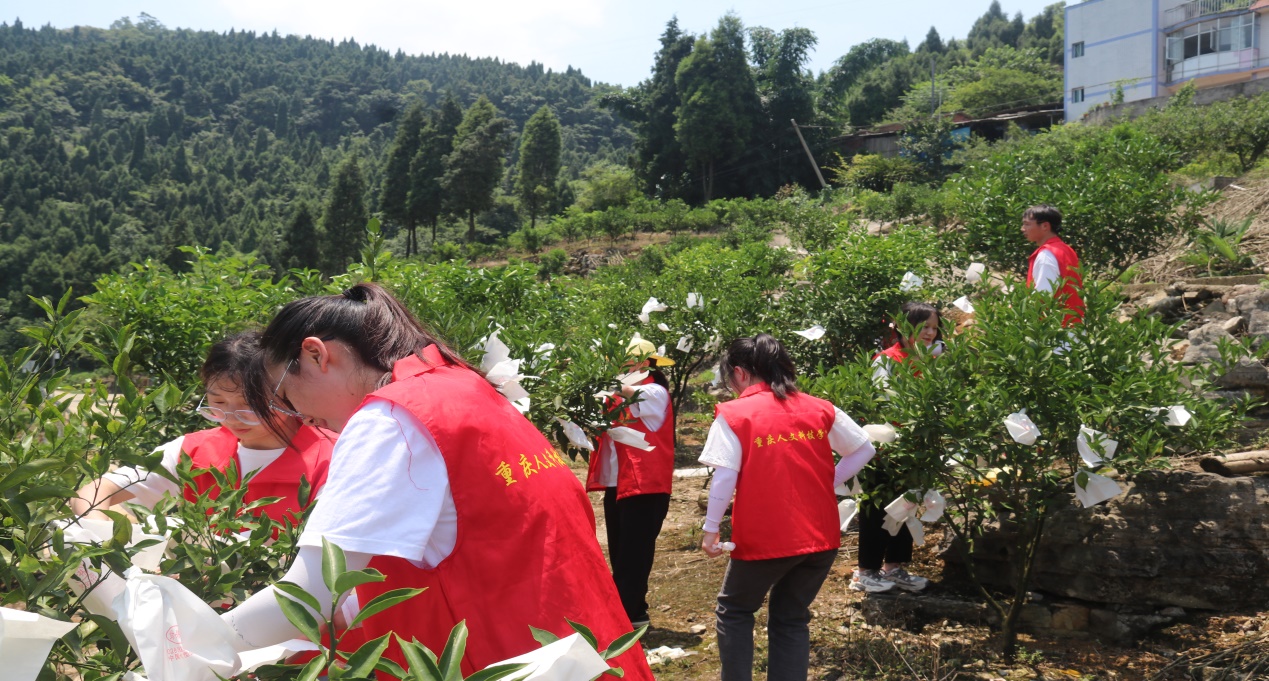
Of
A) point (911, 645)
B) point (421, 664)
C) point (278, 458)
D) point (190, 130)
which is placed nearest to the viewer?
point (421, 664)

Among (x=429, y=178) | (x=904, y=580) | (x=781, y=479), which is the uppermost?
(x=429, y=178)

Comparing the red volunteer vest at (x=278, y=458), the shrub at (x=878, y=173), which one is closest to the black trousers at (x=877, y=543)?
the red volunteer vest at (x=278, y=458)

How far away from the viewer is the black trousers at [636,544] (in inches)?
183

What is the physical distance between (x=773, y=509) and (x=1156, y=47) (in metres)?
32.9

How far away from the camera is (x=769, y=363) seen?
3.65m

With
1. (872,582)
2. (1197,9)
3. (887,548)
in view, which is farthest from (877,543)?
(1197,9)

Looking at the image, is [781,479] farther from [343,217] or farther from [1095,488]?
[343,217]

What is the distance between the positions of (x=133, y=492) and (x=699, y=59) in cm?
3368

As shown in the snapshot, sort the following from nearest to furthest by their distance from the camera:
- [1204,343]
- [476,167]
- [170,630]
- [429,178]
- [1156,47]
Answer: [170,630] → [1204,343] → [1156,47] → [476,167] → [429,178]

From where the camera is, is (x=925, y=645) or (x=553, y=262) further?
(x=553, y=262)

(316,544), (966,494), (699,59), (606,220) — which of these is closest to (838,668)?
(966,494)

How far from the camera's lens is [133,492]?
2.36m

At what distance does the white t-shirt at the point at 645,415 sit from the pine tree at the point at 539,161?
3278 cm

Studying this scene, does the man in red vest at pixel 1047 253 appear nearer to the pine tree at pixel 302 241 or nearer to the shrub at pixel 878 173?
the shrub at pixel 878 173
